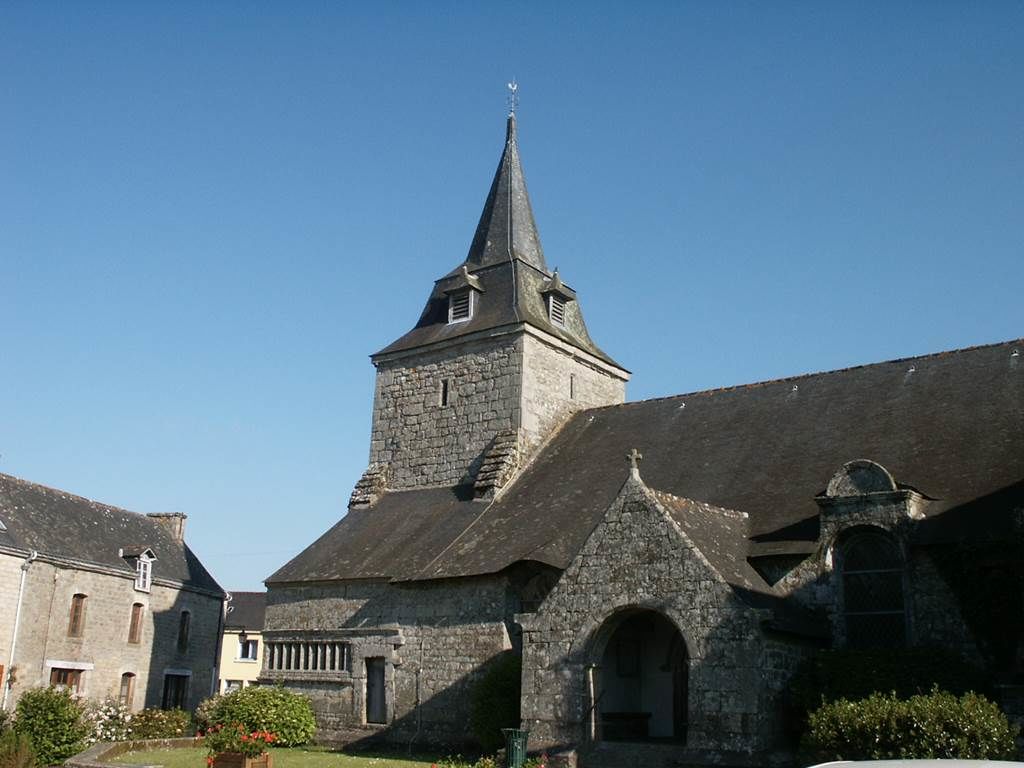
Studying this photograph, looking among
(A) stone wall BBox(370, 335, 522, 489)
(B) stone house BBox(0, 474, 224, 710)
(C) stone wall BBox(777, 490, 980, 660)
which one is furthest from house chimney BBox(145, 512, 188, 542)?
(C) stone wall BBox(777, 490, 980, 660)

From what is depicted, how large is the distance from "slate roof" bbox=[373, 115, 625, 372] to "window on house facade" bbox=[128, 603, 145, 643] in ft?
34.6

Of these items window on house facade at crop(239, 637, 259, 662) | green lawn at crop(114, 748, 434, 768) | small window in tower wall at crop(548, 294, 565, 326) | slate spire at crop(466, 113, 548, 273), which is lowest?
green lawn at crop(114, 748, 434, 768)

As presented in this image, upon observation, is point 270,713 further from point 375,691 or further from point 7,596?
point 7,596

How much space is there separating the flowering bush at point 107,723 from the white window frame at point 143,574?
7901 mm

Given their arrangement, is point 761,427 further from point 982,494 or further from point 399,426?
point 399,426

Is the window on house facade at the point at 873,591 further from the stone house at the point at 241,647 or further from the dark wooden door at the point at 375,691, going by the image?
the stone house at the point at 241,647

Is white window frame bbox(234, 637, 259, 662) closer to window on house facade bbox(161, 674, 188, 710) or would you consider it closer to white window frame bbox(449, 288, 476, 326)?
window on house facade bbox(161, 674, 188, 710)

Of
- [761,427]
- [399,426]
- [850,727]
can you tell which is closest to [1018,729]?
[850,727]

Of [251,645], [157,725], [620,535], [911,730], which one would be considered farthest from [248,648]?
[911,730]

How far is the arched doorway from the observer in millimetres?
18219

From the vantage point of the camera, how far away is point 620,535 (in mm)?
15828

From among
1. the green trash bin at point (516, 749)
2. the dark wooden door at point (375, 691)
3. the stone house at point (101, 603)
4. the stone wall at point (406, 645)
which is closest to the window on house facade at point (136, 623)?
the stone house at point (101, 603)

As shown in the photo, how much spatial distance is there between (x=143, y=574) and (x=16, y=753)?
16.2 meters

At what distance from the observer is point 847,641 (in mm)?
16188
